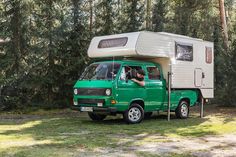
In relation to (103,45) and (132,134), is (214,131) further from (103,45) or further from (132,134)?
(103,45)

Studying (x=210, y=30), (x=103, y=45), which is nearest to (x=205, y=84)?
(x=103, y=45)

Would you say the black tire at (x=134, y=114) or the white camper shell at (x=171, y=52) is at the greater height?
the white camper shell at (x=171, y=52)

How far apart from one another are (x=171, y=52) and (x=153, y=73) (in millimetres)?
1141

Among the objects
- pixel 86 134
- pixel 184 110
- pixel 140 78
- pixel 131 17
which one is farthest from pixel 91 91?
pixel 131 17

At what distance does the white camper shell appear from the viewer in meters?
14.3

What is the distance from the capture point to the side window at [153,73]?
14797 millimetres

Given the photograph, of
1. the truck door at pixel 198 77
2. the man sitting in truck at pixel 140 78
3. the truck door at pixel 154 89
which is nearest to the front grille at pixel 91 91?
the man sitting in truck at pixel 140 78

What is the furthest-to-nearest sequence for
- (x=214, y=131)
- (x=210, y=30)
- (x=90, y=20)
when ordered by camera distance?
(x=210, y=30) < (x=90, y=20) < (x=214, y=131)

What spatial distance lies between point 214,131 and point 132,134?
267cm

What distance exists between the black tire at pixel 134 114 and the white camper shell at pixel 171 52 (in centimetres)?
179

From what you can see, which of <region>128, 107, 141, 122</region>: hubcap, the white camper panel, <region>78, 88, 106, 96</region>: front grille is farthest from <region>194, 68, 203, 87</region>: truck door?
<region>78, 88, 106, 96</region>: front grille

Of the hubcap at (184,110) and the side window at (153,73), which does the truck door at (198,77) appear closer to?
the hubcap at (184,110)

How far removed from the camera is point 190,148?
9.33m

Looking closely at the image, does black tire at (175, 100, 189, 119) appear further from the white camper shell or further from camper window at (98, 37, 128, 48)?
camper window at (98, 37, 128, 48)
